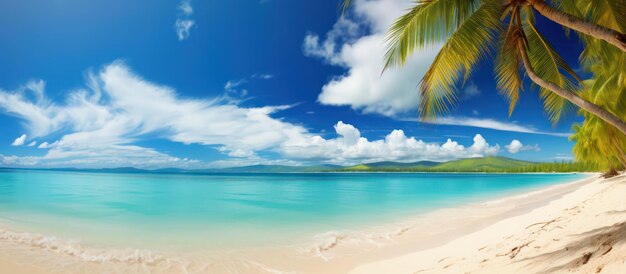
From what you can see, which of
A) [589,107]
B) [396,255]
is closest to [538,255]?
[589,107]

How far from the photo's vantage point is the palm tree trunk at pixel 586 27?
10.1ft

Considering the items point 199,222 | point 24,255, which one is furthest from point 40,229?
point 199,222

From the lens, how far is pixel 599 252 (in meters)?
2.85

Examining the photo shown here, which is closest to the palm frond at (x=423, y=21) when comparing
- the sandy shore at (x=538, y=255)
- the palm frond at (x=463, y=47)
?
the palm frond at (x=463, y=47)

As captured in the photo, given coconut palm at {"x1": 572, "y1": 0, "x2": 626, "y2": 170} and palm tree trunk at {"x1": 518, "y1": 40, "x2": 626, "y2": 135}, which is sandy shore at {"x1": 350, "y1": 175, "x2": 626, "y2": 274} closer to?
palm tree trunk at {"x1": 518, "y1": 40, "x2": 626, "y2": 135}

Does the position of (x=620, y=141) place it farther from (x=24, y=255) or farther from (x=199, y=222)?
(x=24, y=255)

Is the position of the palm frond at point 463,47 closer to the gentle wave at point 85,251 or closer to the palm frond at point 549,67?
the palm frond at point 549,67

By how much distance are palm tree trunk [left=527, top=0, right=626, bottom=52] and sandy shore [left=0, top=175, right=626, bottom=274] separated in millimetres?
→ 1993

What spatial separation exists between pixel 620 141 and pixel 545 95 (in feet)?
33.3

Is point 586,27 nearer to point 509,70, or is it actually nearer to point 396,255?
point 509,70

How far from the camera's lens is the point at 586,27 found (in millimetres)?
3338

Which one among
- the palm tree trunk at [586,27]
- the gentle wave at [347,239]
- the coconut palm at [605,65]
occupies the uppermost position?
the coconut palm at [605,65]

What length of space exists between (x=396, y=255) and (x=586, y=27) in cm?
447

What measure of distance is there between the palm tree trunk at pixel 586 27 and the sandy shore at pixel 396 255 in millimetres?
1993
